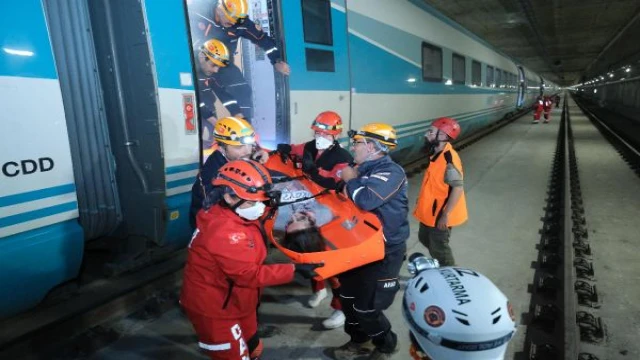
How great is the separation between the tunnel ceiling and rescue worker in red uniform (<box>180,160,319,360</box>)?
18.4m

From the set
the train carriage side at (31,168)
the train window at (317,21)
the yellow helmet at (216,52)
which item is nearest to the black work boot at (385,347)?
the train carriage side at (31,168)

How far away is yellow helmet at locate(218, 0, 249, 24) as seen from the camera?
428cm

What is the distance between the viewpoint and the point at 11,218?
262 centimetres

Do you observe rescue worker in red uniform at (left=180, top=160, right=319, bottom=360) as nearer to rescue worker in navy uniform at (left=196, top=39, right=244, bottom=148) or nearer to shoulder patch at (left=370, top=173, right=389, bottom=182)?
shoulder patch at (left=370, top=173, right=389, bottom=182)

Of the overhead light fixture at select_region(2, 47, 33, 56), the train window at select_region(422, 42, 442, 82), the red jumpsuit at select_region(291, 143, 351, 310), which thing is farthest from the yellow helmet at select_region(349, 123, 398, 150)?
the train window at select_region(422, 42, 442, 82)

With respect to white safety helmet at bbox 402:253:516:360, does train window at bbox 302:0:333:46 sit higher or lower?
higher

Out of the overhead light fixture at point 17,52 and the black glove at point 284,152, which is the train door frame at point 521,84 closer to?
the black glove at point 284,152

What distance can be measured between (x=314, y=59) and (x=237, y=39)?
0.94 m

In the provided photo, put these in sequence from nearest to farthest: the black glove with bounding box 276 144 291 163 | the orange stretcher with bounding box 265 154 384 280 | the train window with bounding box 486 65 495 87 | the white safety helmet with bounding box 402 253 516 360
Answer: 1. the white safety helmet with bounding box 402 253 516 360
2. the orange stretcher with bounding box 265 154 384 280
3. the black glove with bounding box 276 144 291 163
4. the train window with bounding box 486 65 495 87

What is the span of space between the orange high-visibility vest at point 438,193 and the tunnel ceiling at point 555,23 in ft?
54.8

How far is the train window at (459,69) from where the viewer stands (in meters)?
10.6

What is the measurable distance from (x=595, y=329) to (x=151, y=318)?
3.55 metres

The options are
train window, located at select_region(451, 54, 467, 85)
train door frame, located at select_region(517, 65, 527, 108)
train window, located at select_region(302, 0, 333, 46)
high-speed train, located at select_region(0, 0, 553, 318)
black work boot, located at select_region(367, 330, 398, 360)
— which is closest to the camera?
high-speed train, located at select_region(0, 0, 553, 318)

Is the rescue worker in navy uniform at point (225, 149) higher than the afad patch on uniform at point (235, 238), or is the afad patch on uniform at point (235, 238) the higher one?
the rescue worker in navy uniform at point (225, 149)
